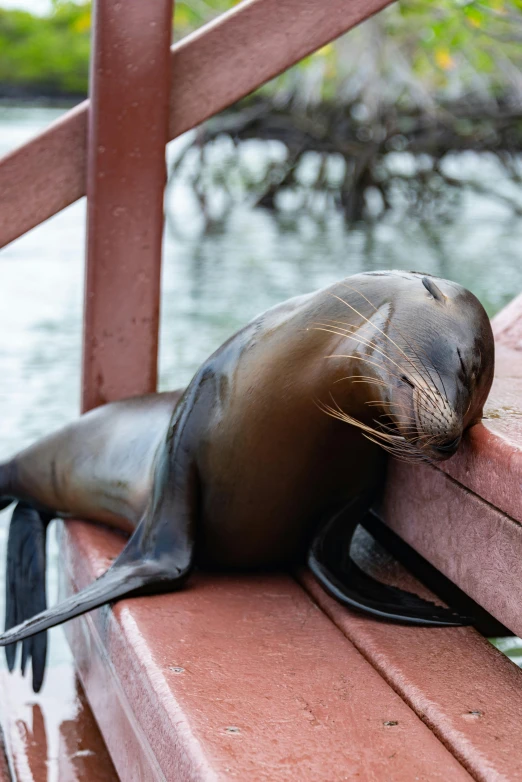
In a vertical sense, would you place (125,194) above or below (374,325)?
above

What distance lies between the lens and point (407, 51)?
769 inches

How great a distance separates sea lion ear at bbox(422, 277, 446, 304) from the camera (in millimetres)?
1740

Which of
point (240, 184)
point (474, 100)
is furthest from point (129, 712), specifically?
point (474, 100)

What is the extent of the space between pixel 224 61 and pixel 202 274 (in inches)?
247

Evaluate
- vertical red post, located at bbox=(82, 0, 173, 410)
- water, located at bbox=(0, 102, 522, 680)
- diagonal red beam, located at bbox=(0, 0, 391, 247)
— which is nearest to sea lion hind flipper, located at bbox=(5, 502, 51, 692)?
water, located at bbox=(0, 102, 522, 680)

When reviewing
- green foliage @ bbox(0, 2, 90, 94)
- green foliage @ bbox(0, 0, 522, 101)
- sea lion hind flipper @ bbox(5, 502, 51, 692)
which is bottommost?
sea lion hind flipper @ bbox(5, 502, 51, 692)

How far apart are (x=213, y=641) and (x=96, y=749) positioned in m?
0.56

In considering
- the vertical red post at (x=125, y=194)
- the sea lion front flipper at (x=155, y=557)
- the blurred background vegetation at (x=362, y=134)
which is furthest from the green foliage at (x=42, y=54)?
the sea lion front flipper at (x=155, y=557)

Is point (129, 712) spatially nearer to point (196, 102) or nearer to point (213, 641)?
point (213, 641)

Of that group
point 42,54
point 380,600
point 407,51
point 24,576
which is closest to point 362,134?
point 407,51

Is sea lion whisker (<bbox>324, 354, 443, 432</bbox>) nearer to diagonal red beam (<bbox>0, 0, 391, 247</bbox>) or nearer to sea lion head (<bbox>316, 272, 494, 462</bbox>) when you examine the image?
sea lion head (<bbox>316, 272, 494, 462</bbox>)

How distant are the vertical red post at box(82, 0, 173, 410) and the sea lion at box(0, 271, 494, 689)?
0.54 metres

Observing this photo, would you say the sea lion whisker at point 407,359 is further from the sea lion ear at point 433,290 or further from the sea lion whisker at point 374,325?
the sea lion ear at point 433,290

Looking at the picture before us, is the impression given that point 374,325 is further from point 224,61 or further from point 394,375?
point 224,61
